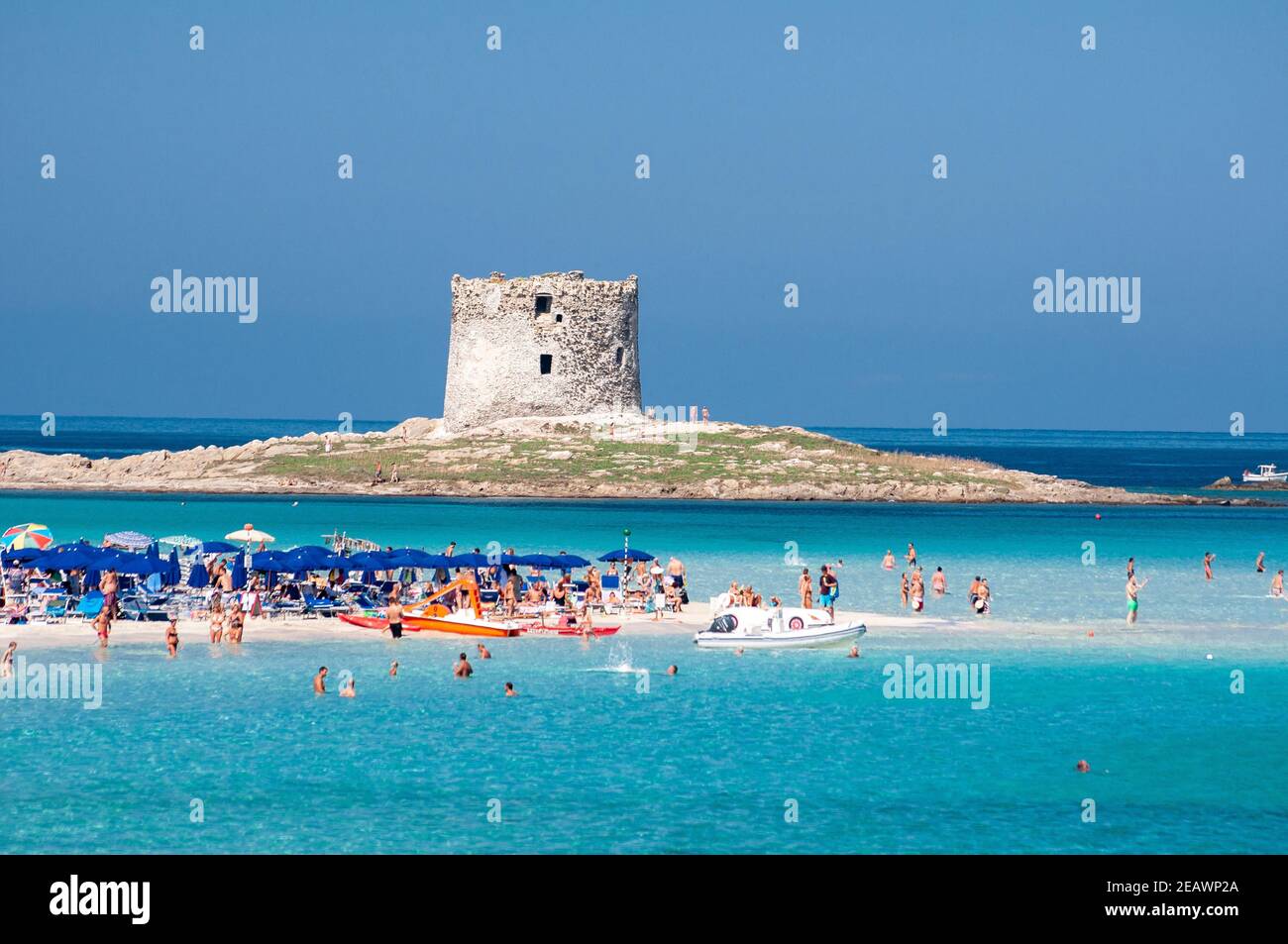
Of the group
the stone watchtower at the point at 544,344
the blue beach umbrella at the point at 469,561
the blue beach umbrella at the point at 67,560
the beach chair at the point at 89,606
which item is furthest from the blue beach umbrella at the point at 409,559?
the stone watchtower at the point at 544,344

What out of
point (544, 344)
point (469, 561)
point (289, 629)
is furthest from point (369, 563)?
point (544, 344)

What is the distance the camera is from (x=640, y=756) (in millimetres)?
20062

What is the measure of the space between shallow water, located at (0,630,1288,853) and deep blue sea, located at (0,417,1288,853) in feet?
0.17

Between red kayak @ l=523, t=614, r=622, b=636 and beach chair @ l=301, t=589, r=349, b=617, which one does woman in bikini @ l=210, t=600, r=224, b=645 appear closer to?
beach chair @ l=301, t=589, r=349, b=617

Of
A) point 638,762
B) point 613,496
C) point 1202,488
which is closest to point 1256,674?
point 638,762

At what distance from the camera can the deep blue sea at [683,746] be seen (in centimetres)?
1670

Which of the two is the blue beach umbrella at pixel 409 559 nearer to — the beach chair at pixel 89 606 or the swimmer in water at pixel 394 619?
the swimmer in water at pixel 394 619

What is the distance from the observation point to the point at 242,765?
19.1 metres

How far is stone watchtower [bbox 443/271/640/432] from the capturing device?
238 feet

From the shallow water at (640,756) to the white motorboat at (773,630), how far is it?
667 mm

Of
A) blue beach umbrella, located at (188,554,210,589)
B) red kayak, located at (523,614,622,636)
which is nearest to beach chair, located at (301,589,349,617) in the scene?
blue beach umbrella, located at (188,554,210,589)

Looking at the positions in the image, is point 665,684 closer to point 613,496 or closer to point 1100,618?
point 1100,618

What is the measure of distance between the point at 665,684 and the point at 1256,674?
10.5 m

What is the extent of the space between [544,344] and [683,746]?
53101 mm
